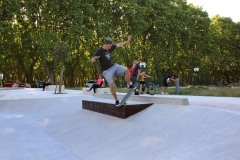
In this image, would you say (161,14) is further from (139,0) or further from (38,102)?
(38,102)

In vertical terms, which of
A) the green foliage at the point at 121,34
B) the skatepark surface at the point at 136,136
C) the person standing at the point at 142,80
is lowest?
the skatepark surface at the point at 136,136

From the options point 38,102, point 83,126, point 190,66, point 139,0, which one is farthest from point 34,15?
point 83,126

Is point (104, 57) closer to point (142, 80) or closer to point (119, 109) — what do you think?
point (119, 109)

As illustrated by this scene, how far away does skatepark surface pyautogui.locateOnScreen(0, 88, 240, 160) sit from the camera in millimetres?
4766

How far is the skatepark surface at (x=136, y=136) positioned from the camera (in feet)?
15.6

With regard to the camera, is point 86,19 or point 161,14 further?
point 161,14

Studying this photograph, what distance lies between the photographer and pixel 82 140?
7.05 metres

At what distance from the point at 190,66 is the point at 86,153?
137 ft

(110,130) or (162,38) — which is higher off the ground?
(162,38)

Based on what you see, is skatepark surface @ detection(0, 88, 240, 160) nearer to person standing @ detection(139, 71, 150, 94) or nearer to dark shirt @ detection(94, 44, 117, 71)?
dark shirt @ detection(94, 44, 117, 71)

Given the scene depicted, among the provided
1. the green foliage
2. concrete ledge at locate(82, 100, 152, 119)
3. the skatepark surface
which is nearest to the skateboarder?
concrete ledge at locate(82, 100, 152, 119)

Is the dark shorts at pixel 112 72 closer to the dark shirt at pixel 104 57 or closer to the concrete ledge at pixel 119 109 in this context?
the dark shirt at pixel 104 57

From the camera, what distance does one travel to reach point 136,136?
611 cm

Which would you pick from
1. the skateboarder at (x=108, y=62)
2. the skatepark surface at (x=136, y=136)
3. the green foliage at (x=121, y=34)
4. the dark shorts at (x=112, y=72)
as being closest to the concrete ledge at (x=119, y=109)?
the skatepark surface at (x=136, y=136)
